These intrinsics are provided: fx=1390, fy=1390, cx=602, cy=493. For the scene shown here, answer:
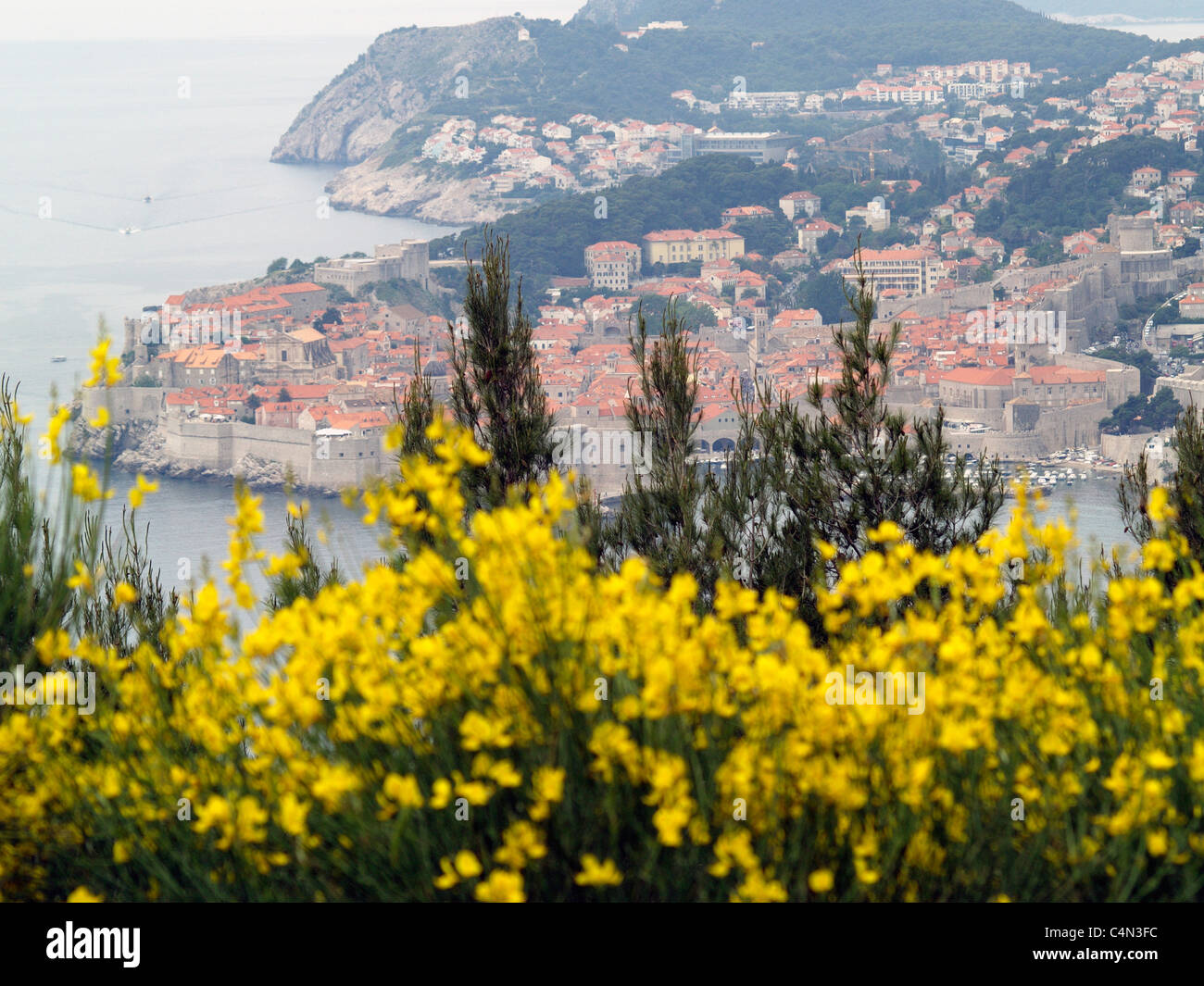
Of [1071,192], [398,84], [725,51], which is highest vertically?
[725,51]

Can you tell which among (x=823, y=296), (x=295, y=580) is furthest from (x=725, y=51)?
(x=295, y=580)

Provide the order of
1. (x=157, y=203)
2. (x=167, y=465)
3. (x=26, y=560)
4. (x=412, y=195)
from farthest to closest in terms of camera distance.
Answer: (x=412, y=195) → (x=157, y=203) → (x=167, y=465) → (x=26, y=560)

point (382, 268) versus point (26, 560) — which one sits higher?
point (382, 268)

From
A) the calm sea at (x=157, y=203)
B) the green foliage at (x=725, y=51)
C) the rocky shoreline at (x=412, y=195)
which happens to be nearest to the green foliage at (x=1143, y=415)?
the calm sea at (x=157, y=203)

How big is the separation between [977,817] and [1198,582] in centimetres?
35

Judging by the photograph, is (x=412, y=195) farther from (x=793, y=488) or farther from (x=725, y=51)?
(x=793, y=488)

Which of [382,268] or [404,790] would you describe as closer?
[404,790]

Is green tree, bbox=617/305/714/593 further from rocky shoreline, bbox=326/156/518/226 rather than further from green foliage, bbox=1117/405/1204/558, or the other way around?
rocky shoreline, bbox=326/156/518/226
